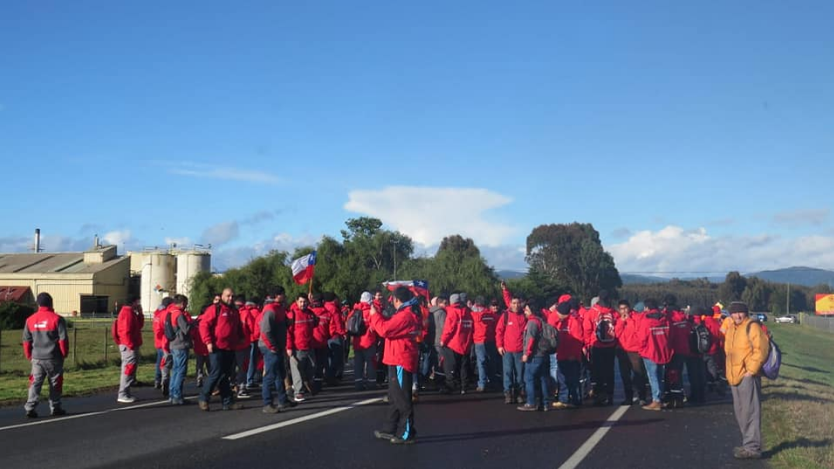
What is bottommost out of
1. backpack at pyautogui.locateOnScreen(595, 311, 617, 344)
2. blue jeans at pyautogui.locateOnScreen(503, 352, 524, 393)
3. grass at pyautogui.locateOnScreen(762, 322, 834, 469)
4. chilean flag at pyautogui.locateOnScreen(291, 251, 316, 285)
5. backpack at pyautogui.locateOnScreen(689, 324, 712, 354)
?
grass at pyautogui.locateOnScreen(762, 322, 834, 469)

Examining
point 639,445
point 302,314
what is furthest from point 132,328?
point 639,445

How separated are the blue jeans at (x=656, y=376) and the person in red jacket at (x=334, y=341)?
20.1ft

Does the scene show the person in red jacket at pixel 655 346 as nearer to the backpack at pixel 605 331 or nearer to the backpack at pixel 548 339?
the backpack at pixel 605 331

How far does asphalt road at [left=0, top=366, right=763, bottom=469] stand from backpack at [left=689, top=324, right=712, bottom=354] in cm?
119

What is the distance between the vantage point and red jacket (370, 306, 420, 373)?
940 centimetres

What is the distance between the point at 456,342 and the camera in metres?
14.1

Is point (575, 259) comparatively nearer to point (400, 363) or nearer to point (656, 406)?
point (656, 406)

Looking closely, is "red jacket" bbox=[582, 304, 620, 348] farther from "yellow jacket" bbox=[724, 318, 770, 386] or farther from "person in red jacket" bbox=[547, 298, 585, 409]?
"yellow jacket" bbox=[724, 318, 770, 386]

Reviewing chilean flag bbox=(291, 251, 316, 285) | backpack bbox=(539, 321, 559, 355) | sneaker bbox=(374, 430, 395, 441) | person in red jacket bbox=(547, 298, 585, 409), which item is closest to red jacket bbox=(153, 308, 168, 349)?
sneaker bbox=(374, 430, 395, 441)

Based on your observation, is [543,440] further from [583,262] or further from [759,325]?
[583,262]

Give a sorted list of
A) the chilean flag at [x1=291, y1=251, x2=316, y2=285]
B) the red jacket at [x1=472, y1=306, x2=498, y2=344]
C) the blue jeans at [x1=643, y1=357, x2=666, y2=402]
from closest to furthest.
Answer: the blue jeans at [x1=643, y1=357, x2=666, y2=402] → the red jacket at [x1=472, y1=306, x2=498, y2=344] → the chilean flag at [x1=291, y1=251, x2=316, y2=285]

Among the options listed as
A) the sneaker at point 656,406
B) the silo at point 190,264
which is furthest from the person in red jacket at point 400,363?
the silo at point 190,264

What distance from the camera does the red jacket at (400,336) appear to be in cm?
940

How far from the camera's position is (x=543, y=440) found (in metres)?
9.44
